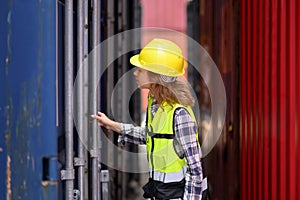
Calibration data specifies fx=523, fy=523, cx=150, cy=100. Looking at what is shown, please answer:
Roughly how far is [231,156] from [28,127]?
3.19 meters

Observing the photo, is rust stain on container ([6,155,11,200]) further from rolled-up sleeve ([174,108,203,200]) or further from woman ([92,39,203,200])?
rolled-up sleeve ([174,108,203,200])

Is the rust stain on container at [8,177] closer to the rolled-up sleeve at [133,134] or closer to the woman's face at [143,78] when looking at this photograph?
the woman's face at [143,78]

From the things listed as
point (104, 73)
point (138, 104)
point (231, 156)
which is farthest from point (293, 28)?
point (138, 104)

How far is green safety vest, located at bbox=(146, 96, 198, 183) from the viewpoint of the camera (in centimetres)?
319

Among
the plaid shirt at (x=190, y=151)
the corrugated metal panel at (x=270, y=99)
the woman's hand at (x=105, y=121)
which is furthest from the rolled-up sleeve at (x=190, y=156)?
the corrugated metal panel at (x=270, y=99)

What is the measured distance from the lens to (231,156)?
5.26 m

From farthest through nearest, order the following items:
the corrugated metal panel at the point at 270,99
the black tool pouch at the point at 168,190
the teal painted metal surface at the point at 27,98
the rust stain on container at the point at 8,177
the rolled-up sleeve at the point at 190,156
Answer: the corrugated metal panel at the point at 270,99 < the black tool pouch at the point at 168,190 < the rolled-up sleeve at the point at 190,156 < the rust stain on container at the point at 8,177 < the teal painted metal surface at the point at 27,98

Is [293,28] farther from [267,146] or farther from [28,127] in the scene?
[28,127]

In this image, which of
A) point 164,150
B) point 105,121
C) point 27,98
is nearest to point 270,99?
point 164,150

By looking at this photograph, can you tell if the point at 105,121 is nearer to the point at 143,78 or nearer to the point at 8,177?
the point at 143,78

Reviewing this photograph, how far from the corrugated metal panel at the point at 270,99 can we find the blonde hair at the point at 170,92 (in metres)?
0.85

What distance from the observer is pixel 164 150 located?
10.5ft

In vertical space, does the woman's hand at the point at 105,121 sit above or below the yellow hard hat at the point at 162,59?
below

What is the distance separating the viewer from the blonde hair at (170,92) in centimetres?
324
